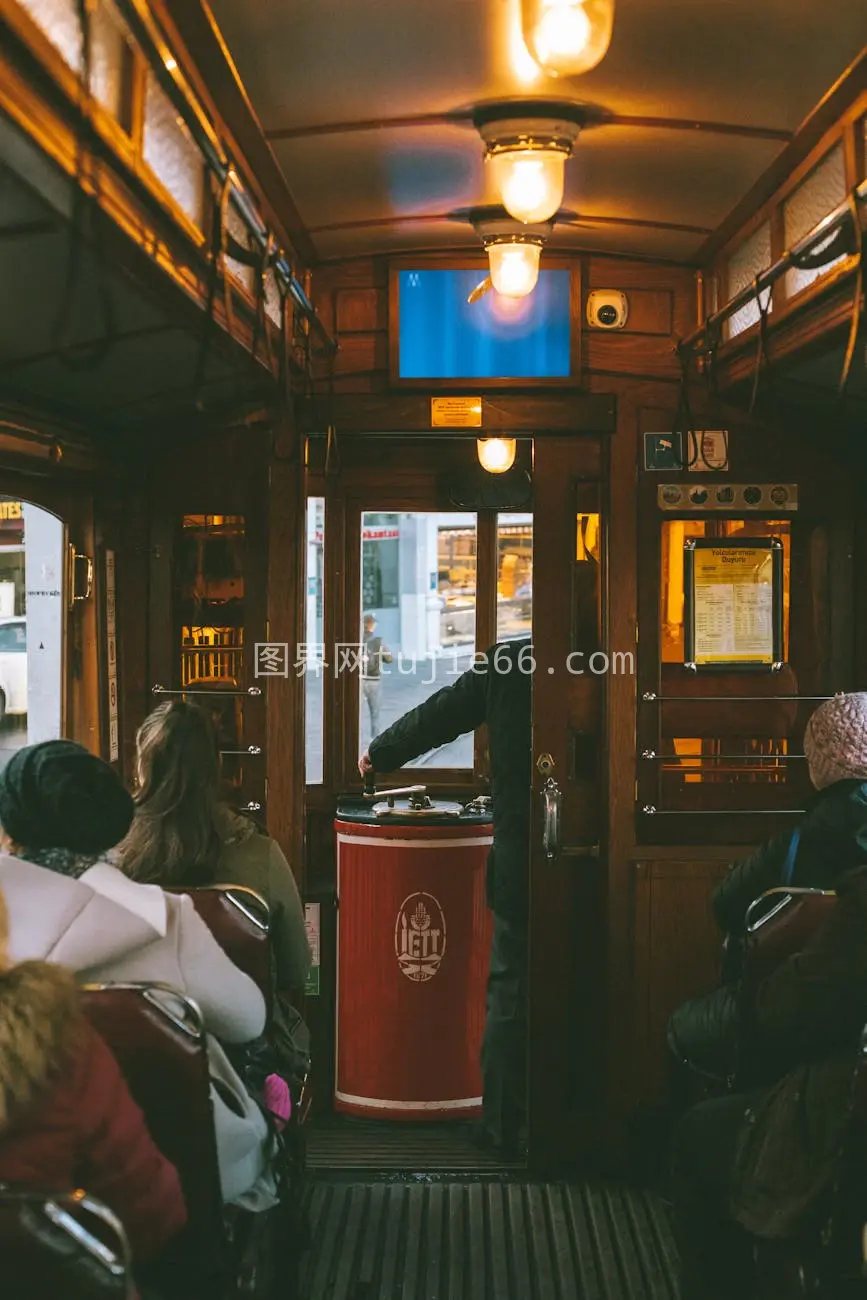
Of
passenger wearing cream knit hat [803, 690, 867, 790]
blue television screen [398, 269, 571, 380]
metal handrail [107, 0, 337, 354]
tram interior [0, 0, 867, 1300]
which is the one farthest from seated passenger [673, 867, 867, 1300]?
blue television screen [398, 269, 571, 380]

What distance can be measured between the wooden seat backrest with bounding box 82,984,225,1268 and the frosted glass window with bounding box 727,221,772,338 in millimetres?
2358

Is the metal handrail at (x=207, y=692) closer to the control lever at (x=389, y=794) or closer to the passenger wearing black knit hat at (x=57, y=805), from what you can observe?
the control lever at (x=389, y=794)

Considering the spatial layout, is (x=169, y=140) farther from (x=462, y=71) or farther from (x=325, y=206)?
(x=325, y=206)

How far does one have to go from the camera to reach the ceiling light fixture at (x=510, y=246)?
377 cm

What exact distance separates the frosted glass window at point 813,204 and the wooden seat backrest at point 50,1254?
7.69ft

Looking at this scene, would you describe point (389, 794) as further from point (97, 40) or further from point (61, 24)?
point (61, 24)

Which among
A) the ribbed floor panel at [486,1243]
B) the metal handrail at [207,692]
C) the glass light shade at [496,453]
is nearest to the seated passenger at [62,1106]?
the ribbed floor panel at [486,1243]

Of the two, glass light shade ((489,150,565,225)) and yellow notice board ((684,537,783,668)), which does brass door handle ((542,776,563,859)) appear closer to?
yellow notice board ((684,537,783,668))

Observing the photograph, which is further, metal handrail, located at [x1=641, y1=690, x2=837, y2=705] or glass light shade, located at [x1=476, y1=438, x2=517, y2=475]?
glass light shade, located at [x1=476, y1=438, x2=517, y2=475]

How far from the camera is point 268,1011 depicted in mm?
3074

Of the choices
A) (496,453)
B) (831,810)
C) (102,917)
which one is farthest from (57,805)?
(496,453)

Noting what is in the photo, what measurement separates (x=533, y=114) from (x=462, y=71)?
274 mm

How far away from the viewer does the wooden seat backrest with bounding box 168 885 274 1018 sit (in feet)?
9.53

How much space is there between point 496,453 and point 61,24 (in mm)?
3562
